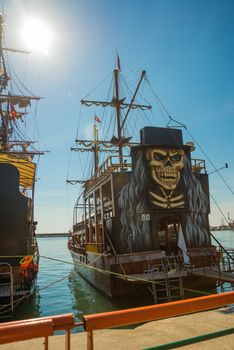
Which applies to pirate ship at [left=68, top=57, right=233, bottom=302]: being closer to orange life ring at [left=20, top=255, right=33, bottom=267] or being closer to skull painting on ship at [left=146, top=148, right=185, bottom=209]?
skull painting on ship at [left=146, top=148, right=185, bottom=209]

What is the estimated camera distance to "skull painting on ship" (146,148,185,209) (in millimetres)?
17547

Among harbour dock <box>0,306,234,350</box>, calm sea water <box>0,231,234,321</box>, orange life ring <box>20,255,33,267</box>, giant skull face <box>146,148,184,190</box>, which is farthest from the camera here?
giant skull face <box>146,148,184,190</box>

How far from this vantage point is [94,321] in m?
2.87

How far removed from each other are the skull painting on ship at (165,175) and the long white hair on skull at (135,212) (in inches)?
24.0

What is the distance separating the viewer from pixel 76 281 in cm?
2430

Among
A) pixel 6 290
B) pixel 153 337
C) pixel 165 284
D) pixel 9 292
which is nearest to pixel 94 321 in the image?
pixel 153 337

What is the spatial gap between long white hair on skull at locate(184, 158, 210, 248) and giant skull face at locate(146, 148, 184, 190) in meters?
0.79

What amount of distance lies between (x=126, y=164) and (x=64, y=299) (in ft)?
30.1

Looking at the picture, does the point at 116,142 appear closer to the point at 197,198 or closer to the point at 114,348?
the point at 197,198

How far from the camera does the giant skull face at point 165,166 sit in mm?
17703

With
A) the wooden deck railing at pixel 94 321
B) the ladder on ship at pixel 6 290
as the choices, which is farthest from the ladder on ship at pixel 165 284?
the wooden deck railing at pixel 94 321

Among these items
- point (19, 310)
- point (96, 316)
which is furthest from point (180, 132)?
point (96, 316)

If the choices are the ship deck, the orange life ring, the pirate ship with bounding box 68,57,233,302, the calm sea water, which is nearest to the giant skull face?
the pirate ship with bounding box 68,57,233,302

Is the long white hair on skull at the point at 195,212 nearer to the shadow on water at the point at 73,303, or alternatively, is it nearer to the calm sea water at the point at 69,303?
the shadow on water at the point at 73,303
